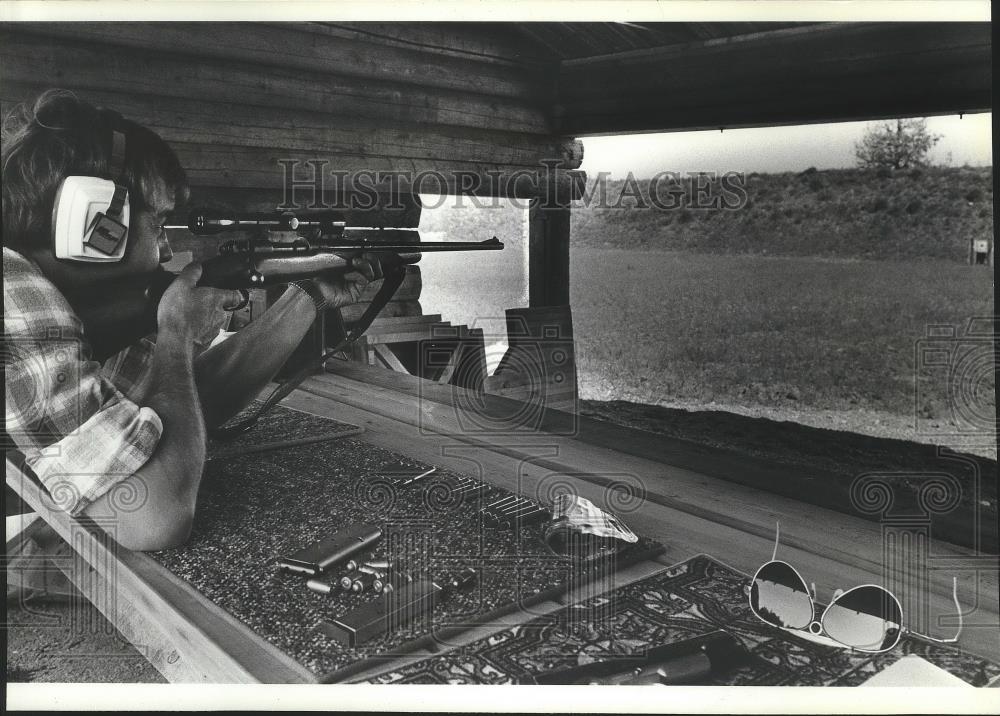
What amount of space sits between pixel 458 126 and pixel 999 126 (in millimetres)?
2010

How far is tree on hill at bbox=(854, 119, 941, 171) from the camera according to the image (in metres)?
3.40

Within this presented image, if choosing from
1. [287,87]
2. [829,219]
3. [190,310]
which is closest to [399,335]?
[190,310]

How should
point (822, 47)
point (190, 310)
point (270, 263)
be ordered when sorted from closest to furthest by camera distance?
point (190, 310), point (270, 263), point (822, 47)

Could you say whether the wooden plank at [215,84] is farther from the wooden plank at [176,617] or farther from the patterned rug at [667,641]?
the patterned rug at [667,641]

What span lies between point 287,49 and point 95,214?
906mm

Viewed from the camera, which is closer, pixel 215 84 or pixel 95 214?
pixel 95 214

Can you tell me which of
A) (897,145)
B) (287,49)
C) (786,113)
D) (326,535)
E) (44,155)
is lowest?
(326,535)

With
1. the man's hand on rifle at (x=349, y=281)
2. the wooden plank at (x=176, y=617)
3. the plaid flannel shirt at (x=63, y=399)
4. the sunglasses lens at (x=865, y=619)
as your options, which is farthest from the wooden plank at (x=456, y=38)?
the sunglasses lens at (x=865, y=619)

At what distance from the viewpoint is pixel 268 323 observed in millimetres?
2945

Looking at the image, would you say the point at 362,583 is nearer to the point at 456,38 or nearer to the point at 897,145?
the point at 456,38

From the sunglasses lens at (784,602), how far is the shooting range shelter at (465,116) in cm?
10

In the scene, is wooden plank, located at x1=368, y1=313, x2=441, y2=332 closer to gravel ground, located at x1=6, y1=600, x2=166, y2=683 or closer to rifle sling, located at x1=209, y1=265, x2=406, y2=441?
rifle sling, located at x1=209, y1=265, x2=406, y2=441

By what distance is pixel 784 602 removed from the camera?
2059 mm

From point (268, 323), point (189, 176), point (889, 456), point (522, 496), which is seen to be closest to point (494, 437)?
point (522, 496)
